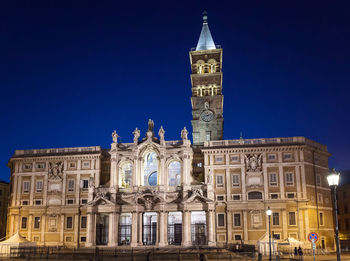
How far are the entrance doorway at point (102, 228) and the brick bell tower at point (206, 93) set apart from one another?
2153 centimetres

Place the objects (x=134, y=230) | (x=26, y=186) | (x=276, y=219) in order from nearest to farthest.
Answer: (x=134, y=230), (x=276, y=219), (x=26, y=186)

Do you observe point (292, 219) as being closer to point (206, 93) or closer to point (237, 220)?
point (237, 220)

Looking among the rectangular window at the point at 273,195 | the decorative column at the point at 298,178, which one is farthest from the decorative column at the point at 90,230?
the decorative column at the point at 298,178

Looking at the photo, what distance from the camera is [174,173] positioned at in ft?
221

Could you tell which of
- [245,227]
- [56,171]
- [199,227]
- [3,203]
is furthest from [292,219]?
[3,203]

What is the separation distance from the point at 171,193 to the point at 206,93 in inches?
1023

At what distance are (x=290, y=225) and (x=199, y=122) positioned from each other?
26581 millimetres

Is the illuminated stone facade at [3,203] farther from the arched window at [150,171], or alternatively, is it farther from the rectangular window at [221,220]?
the rectangular window at [221,220]

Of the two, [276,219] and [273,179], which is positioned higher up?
[273,179]

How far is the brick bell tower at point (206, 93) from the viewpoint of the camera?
79.0 metres

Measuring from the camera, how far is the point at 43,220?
68.6 meters

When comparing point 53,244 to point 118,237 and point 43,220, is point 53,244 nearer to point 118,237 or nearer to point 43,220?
point 43,220

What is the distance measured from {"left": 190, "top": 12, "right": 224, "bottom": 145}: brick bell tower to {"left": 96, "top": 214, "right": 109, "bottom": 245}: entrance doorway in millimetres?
21526

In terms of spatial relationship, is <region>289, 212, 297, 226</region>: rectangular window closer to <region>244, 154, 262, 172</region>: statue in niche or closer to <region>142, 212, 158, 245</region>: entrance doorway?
<region>244, 154, 262, 172</region>: statue in niche
